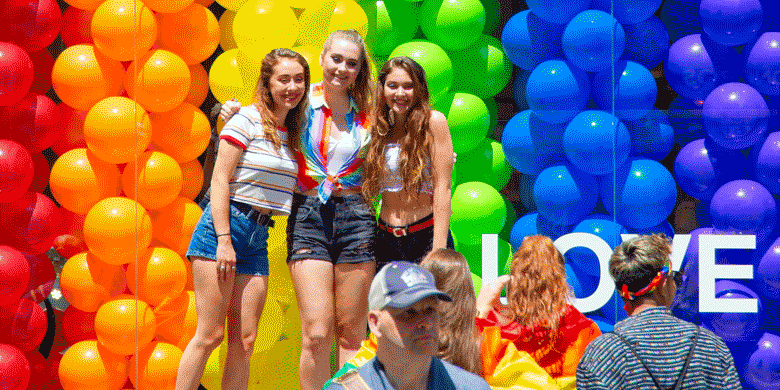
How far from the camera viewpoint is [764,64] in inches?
167

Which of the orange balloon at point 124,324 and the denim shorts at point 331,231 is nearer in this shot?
the denim shorts at point 331,231

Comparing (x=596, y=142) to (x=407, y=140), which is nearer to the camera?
(x=407, y=140)

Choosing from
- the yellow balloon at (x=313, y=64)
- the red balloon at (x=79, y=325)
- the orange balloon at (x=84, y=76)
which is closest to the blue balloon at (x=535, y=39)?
the yellow balloon at (x=313, y=64)

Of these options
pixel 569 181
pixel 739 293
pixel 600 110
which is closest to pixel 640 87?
pixel 600 110

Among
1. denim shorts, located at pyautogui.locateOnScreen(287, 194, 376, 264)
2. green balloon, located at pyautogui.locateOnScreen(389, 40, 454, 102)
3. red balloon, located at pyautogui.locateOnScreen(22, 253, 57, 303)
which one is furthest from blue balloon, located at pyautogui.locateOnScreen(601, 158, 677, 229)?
red balloon, located at pyautogui.locateOnScreen(22, 253, 57, 303)

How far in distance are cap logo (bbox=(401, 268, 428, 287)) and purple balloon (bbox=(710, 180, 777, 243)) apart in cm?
264

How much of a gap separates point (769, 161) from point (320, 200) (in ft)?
7.01

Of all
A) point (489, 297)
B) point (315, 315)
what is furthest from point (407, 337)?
point (315, 315)

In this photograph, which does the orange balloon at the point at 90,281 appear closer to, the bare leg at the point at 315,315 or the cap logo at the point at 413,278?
the bare leg at the point at 315,315

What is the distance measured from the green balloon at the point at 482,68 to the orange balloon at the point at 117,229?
64.2 inches

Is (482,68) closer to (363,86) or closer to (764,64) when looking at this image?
(363,86)

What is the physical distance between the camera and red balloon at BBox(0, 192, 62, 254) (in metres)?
4.14

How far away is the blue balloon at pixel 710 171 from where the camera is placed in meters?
4.33

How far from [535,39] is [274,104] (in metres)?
1.35
